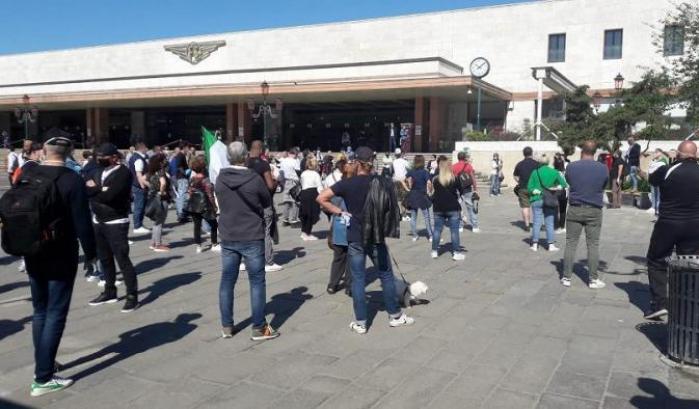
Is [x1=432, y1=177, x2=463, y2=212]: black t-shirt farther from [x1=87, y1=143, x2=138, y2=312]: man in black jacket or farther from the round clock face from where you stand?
the round clock face

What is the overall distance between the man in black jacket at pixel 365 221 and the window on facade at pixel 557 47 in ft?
116

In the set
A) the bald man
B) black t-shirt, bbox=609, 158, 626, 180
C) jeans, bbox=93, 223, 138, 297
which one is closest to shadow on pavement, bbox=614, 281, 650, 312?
the bald man

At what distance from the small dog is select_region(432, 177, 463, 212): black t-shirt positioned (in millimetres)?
2499

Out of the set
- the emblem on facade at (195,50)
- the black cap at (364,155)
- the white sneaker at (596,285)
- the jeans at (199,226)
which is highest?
the emblem on facade at (195,50)

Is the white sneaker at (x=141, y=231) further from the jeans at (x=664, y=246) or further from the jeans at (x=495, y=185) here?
the jeans at (x=495, y=185)

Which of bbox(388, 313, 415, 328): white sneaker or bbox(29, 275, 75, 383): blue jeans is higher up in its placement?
bbox(29, 275, 75, 383): blue jeans

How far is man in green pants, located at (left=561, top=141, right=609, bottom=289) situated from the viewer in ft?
22.4

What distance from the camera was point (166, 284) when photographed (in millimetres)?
7277

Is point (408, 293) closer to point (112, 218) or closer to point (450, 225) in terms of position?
point (450, 225)

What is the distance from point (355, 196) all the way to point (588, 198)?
3.15m

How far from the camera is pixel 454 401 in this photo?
12.8ft

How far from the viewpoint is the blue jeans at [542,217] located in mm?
9555

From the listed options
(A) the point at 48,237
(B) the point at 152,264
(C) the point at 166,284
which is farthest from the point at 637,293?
(B) the point at 152,264

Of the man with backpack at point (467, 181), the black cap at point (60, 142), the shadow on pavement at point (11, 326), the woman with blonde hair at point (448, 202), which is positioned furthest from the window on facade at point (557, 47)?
the black cap at point (60, 142)
